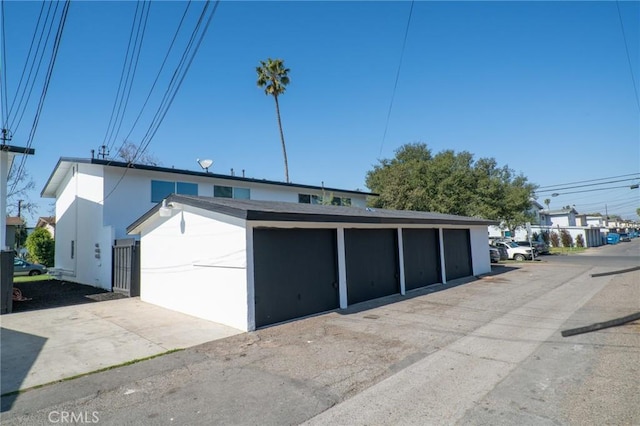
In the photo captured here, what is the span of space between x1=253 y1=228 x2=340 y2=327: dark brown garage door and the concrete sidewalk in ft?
3.32

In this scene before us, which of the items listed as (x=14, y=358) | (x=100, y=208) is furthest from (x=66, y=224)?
(x=14, y=358)

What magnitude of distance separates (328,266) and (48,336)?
6267mm

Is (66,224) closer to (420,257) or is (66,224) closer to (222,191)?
(222,191)

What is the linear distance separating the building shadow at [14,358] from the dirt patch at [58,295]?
3.12 m

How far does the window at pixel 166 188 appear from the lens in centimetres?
1517

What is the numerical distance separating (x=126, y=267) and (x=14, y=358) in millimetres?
6928

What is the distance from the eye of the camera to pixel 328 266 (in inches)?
358

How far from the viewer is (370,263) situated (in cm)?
1045

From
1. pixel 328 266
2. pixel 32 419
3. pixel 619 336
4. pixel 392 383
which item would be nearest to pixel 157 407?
pixel 32 419

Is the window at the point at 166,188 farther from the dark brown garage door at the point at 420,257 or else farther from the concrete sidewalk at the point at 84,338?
the dark brown garage door at the point at 420,257

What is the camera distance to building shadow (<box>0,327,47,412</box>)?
14.8 ft

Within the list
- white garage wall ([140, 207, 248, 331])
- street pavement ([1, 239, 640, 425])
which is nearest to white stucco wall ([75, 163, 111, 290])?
white garage wall ([140, 207, 248, 331])

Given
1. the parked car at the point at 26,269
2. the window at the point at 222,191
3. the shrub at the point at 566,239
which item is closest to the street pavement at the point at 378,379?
the window at the point at 222,191

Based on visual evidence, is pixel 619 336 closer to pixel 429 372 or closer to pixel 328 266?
pixel 429 372
